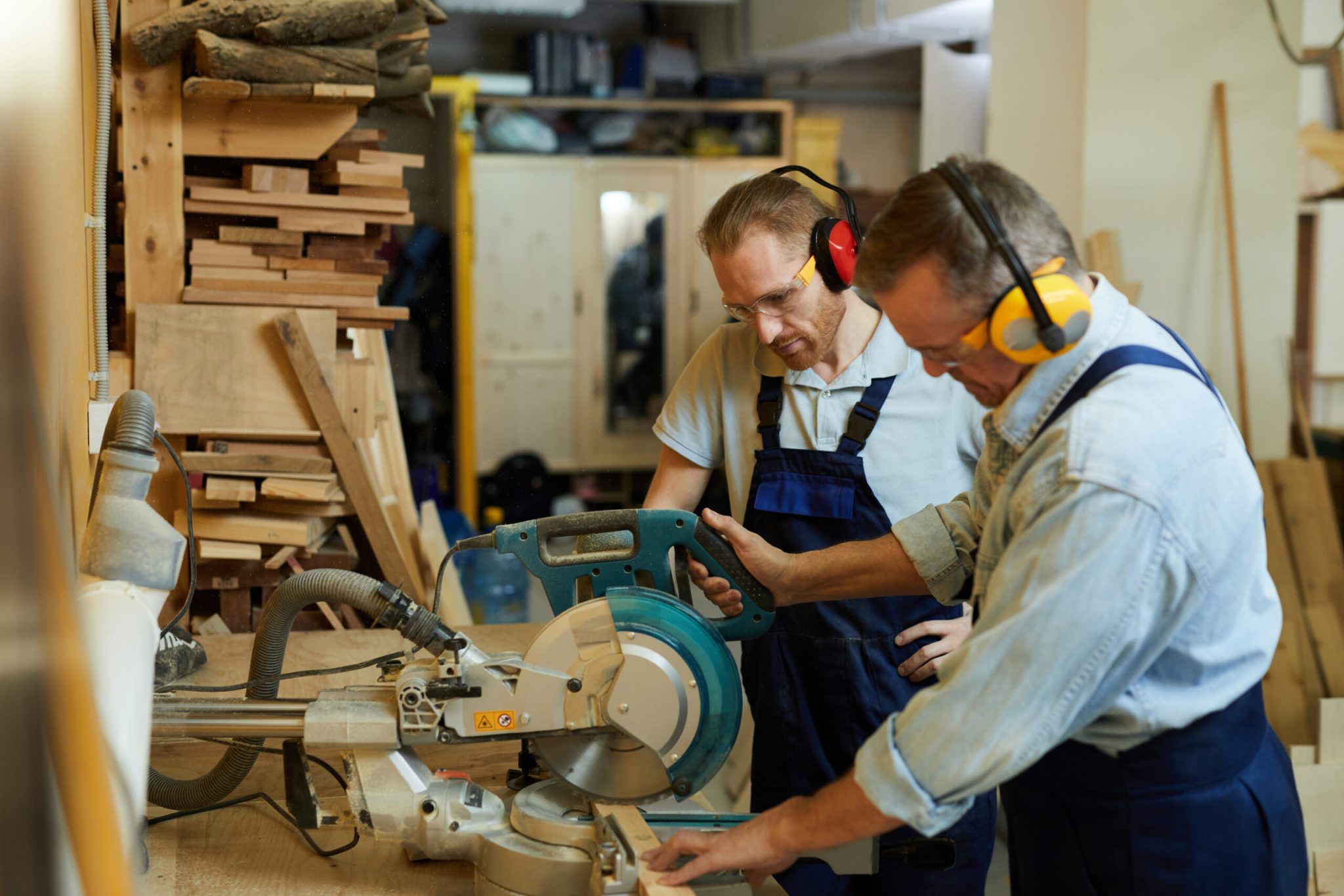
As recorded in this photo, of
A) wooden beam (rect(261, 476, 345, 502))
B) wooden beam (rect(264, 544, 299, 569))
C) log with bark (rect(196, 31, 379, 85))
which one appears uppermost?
log with bark (rect(196, 31, 379, 85))

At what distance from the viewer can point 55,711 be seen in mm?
546

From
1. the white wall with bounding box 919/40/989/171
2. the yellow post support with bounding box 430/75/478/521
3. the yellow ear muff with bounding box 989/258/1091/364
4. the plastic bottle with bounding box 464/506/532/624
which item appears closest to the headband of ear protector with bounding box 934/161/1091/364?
the yellow ear muff with bounding box 989/258/1091/364

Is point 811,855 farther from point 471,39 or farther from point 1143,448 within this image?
point 471,39

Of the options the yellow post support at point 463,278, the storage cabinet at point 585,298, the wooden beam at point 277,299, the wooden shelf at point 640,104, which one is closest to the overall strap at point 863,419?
the wooden beam at point 277,299

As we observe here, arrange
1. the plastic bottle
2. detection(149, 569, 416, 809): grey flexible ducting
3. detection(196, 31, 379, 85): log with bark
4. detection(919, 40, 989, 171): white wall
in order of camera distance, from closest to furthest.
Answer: detection(149, 569, 416, 809): grey flexible ducting → detection(196, 31, 379, 85): log with bark → the plastic bottle → detection(919, 40, 989, 171): white wall

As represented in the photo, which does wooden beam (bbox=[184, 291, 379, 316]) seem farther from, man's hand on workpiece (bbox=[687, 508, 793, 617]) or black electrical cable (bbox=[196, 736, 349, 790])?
man's hand on workpiece (bbox=[687, 508, 793, 617])

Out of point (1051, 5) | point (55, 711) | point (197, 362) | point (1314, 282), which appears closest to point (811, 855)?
point (55, 711)

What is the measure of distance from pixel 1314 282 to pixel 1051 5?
2129 millimetres

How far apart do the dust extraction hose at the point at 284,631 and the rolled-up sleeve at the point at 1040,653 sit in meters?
0.61

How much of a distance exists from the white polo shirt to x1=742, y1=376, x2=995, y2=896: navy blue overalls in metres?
0.02

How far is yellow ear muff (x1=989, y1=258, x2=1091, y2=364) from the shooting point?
112cm

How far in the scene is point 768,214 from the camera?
5.98 ft

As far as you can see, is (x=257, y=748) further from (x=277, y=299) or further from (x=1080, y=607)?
(x=277, y=299)

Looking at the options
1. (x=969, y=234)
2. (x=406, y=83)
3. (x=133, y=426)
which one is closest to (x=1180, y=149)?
(x=406, y=83)
